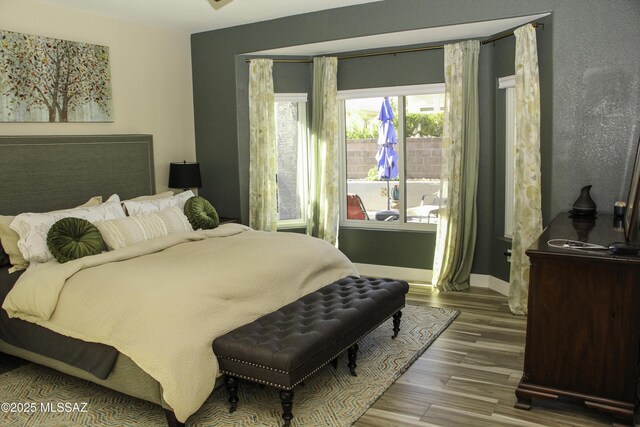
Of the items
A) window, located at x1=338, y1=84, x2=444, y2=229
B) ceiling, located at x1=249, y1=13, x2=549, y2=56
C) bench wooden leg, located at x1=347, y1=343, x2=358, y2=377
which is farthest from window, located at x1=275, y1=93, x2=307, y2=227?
bench wooden leg, located at x1=347, y1=343, x2=358, y2=377

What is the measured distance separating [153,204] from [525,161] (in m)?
3.03

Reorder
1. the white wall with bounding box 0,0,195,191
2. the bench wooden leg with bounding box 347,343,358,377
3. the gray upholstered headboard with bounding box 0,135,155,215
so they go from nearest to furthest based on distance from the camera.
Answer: the bench wooden leg with bounding box 347,343,358,377
the gray upholstered headboard with bounding box 0,135,155,215
the white wall with bounding box 0,0,195,191

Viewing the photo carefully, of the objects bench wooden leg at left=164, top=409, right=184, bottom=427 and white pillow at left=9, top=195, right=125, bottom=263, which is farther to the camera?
white pillow at left=9, top=195, right=125, bottom=263

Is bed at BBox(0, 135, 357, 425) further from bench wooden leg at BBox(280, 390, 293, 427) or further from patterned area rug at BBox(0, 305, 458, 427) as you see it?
bench wooden leg at BBox(280, 390, 293, 427)

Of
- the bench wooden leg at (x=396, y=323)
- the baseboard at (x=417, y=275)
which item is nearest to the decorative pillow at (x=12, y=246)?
the bench wooden leg at (x=396, y=323)

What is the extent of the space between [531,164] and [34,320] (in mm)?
3688

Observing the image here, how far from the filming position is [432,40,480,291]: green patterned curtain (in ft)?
17.1

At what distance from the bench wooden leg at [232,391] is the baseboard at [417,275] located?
2980mm

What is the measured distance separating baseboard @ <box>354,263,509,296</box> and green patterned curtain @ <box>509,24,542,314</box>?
2.01 ft

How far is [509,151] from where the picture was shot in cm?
520

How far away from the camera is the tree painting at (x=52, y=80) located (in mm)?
4391

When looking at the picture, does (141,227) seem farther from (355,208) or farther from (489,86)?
(489,86)

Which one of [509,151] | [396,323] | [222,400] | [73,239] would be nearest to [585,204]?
[509,151]

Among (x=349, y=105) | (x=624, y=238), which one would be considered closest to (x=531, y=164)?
(x=624, y=238)
